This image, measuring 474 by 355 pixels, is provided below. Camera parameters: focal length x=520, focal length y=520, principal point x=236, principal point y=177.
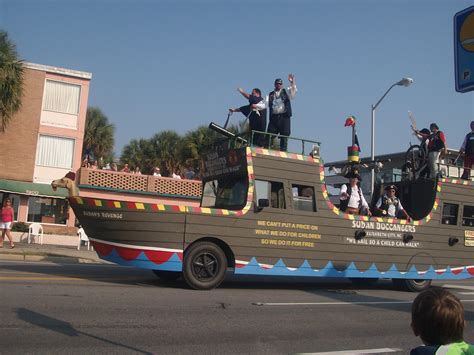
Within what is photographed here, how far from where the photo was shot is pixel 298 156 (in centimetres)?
1087

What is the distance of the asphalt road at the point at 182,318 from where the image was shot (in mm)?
5605

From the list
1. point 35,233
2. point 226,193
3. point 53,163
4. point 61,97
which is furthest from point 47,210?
point 226,193

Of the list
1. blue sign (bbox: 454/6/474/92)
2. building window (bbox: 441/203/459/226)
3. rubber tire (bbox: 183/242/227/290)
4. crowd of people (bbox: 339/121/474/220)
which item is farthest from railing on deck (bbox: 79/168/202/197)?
blue sign (bbox: 454/6/474/92)

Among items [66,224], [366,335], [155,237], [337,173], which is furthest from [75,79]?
[366,335]

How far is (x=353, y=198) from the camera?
12055mm

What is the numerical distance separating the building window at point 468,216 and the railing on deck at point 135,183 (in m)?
18.1

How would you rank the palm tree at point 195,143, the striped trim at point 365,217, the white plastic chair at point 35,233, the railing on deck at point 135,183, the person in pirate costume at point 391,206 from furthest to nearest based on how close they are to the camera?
1. the palm tree at point 195,143
2. the railing on deck at point 135,183
3. the white plastic chair at point 35,233
4. the person in pirate costume at point 391,206
5. the striped trim at point 365,217

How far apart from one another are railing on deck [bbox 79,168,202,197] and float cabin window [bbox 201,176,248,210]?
56.8 feet

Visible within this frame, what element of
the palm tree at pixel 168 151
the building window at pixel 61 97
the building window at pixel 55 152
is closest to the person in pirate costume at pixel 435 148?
the building window at pixel 55 152

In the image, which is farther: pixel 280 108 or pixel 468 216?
pixel 468 216

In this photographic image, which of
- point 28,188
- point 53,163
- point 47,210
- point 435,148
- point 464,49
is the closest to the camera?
point 464,49

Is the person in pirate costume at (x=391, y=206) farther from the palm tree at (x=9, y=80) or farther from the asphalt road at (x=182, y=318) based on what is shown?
the palm tree at (x=9, y=80)

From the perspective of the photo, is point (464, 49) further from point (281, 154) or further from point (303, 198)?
point (303, 198)

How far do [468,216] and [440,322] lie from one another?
11911 millimetres
